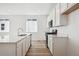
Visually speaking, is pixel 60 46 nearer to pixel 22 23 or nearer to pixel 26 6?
pixel 26 6

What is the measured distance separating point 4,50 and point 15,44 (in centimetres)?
26

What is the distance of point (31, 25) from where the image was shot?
1162 cm

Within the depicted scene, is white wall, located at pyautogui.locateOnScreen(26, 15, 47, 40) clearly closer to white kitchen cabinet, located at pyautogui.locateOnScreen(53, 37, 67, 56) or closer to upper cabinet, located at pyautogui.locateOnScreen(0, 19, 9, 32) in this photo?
upper cabinet, located at pyautogui.locateOnScreen(0, 19, 9, 32)

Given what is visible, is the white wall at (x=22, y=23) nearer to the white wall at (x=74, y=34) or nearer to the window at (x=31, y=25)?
the window at (x=31, y=25)

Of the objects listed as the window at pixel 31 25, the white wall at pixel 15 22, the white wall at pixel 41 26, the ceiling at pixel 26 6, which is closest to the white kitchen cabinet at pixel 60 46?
the ceiling at pixel 26 6

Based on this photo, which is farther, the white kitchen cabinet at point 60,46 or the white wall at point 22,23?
the white wall at point 22,23

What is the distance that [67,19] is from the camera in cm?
466

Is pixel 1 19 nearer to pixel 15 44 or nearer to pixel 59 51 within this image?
pixel 59 51

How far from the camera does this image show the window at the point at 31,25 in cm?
1149

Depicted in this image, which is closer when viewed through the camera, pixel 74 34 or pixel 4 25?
pixel 74 34

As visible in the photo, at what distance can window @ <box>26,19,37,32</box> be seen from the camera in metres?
11.5

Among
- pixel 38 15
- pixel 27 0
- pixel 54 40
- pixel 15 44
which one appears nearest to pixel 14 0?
pixel 27 0

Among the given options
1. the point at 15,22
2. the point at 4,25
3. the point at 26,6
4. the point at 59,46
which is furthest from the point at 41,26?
the point at 59,46

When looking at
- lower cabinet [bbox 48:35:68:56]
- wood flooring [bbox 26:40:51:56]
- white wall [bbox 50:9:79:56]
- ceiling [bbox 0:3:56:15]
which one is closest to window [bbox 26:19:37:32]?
ceiling [bbox 0:3:56:15]
